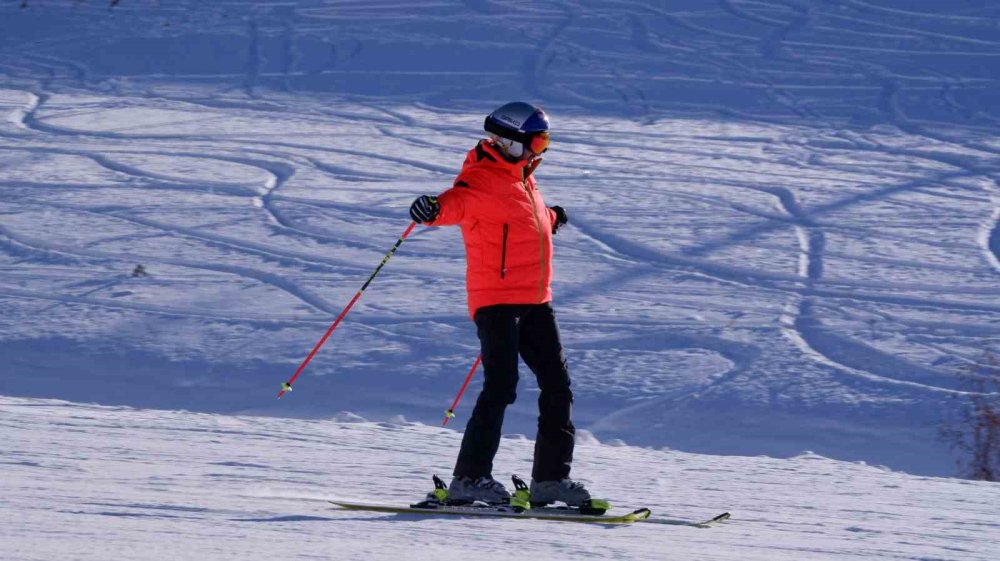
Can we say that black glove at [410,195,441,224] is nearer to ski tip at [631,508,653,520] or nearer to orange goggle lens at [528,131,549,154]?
orange goggle lens at [528,131,549,154]

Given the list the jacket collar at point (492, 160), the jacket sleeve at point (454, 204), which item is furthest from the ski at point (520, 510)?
Answer: the jacket collar at point (492, 160)

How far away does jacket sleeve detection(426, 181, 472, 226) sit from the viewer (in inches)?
155

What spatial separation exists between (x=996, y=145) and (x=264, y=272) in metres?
8.39

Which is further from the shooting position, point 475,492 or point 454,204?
point 475,492

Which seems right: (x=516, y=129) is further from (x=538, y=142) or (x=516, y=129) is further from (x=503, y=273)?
(x=503, y=273)

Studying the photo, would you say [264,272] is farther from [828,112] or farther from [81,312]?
[828,112]

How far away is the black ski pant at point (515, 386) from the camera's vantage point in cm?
407

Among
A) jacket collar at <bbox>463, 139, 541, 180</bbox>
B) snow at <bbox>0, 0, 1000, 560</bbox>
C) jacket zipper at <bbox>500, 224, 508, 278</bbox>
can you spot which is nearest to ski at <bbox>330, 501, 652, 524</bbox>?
snow at <bbox>0, 0, 1000, 560</bbox>

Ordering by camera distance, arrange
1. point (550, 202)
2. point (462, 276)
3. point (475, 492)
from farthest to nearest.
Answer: point (550, 202), point (462, 276), point (475, 492)

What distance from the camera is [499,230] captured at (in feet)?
13.3

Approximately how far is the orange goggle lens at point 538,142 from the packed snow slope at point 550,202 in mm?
1337

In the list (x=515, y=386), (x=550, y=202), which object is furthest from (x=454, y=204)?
(x=550, y=202)

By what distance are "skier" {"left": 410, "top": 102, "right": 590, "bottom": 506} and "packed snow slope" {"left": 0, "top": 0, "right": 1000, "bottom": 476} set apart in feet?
2.30

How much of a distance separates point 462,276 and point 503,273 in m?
4.92
